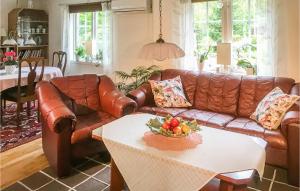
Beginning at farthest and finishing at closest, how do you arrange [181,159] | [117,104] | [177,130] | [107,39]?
[107,39] → [117,104] → [177,130] → [181,159]

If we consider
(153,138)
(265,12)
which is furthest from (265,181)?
(265,12)

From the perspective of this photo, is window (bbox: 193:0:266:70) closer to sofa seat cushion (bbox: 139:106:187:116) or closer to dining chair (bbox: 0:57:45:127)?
sofa seat cushion (bbox: 139:106:187:116)

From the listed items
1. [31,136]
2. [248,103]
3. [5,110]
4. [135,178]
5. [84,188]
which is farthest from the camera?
[5,110]

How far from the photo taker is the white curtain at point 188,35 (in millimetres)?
4168

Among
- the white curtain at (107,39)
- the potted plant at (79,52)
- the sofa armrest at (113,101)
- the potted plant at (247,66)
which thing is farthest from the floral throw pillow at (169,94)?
the potted plant at (79,52)

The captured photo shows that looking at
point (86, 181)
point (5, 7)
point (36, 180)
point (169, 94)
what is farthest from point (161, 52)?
point (5, 7)

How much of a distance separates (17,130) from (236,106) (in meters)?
3.01

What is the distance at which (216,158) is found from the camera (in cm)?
187

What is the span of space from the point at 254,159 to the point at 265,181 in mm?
891

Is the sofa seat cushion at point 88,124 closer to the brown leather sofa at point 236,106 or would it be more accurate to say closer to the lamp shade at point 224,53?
the brown leather sofa at point 236,106

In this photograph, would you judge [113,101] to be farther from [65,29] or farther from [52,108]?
[65,29]

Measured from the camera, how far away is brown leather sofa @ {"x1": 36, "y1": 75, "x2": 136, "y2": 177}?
2578mm

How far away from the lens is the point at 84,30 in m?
6.01

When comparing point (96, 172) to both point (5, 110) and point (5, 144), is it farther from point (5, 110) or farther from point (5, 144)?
point (5, 110)
